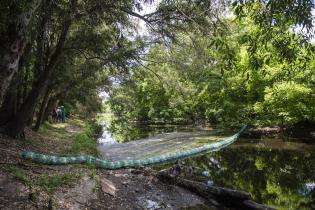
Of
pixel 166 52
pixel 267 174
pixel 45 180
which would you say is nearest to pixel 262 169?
pixel 267 174

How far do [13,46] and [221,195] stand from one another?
650cm

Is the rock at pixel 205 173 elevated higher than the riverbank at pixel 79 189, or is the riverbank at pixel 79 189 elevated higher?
the riverbank at pixel 79 189

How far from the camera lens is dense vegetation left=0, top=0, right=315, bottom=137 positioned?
5391 millimetres

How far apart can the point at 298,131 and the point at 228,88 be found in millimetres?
8771

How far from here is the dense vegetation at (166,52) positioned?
17.7ft

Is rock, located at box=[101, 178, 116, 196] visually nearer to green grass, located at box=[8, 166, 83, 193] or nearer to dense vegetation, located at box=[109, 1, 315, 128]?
green grass, located at box=[8, 166, 83, 193]

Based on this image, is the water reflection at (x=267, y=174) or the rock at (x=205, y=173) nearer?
the water reflection at (x=267, y=174)


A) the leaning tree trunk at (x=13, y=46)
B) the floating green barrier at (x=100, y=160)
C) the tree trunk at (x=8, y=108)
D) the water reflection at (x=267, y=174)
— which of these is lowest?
the water reflection at (x=267, y=174)

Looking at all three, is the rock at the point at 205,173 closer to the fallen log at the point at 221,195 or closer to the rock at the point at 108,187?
the fallen log at the point at 221,195

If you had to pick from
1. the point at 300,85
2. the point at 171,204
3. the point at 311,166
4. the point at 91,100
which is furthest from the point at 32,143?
the point at 91,100

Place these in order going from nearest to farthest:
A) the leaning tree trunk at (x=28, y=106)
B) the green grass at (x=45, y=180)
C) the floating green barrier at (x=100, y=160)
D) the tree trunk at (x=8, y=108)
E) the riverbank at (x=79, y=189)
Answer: the riverbank at (x=79, y=189) < the green grass at (x=45, y=180) < the floating green barrier at (x=100, y=160) < the leaning tree trunk at (x=28, y=106) < the tree trunk at (x=8, y=108)

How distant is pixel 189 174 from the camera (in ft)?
41.9

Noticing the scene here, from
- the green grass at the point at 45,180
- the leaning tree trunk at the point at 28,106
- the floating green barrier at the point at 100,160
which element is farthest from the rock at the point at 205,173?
the leaning tree trunk at the point at 28,106

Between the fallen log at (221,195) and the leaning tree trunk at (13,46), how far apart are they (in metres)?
5.89
